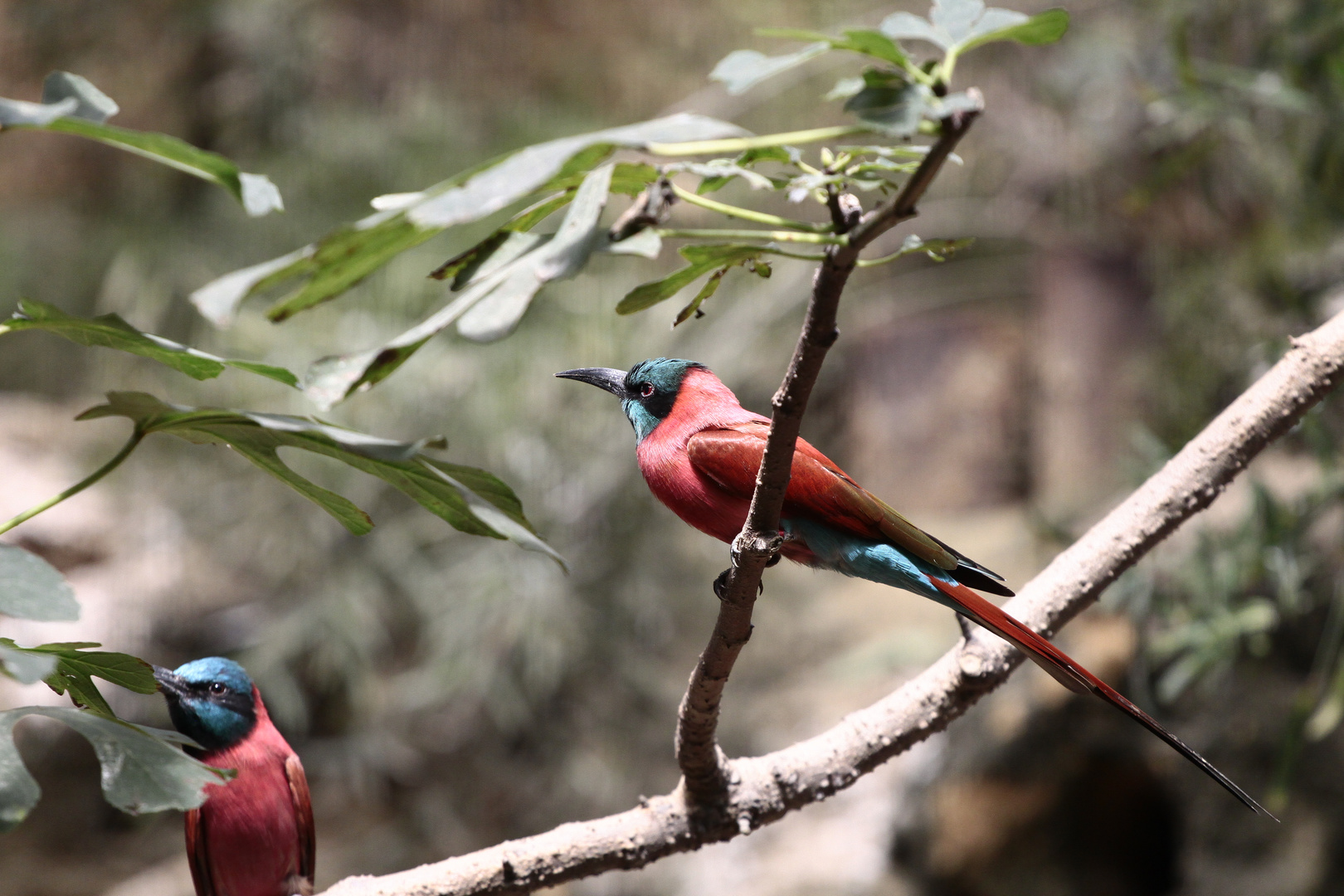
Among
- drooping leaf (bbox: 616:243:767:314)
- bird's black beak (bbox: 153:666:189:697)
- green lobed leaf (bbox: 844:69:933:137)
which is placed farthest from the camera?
bird's black beak (bbox: 153:666:189:697)

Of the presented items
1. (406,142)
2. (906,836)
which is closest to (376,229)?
(906,836)

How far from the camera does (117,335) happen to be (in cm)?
72

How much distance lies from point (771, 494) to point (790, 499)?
12.9 inches

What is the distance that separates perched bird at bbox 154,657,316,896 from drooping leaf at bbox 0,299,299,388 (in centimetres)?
73

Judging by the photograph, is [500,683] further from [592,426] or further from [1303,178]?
[1303,178]

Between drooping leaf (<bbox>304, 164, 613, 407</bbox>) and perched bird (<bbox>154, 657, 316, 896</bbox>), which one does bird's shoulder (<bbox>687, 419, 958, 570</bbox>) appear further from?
perched bird (<bbox>154, 657, 316, 896</bbox>)

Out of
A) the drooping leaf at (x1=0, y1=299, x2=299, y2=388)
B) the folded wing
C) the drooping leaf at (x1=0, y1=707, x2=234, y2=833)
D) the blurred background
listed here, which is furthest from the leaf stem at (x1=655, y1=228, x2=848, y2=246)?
the blurred background

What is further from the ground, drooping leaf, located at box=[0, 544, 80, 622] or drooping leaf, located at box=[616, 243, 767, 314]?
drooping leaf, located at box=[616, 243, 767, 314]

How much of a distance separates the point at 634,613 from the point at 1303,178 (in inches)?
88.3

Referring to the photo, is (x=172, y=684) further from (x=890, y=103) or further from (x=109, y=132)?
(x=890, y=103)

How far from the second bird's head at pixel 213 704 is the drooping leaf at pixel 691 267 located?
1.08 m

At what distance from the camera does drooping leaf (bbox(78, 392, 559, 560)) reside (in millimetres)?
664

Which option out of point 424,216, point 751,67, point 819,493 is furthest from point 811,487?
point 424,216

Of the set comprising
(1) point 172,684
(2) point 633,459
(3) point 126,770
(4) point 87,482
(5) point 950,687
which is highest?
(4) point 87,482
